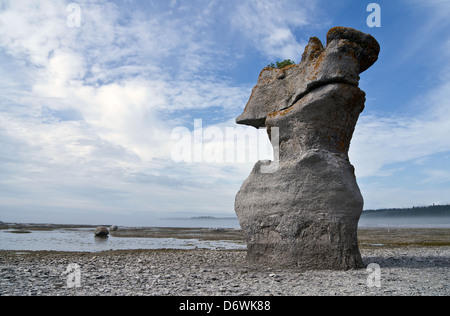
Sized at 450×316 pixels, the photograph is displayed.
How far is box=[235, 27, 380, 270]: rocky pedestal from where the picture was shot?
966cm

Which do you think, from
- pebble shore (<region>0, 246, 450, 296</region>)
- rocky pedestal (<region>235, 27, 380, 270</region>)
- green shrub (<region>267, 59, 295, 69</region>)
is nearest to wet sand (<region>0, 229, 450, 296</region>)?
pebble shore (<region>0, 246, 450, 296</region>)

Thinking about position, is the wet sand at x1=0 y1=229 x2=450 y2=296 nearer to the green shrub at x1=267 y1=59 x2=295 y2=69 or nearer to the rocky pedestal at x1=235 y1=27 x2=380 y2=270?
the rocky pedestal at x1=235 y1=27 x2=380 y2=270

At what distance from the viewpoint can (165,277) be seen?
8461mm

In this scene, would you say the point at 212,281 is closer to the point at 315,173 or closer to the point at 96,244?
the point at 315,173

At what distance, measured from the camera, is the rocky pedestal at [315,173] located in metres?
9.66

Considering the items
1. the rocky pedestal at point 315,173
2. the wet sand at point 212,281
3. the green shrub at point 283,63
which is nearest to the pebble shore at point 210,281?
the wet sand at point 212,281

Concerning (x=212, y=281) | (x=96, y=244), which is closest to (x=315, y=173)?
(x=212, y=281)

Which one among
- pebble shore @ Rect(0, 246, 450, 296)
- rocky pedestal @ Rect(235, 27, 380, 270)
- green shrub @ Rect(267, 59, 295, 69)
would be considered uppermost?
green shrub @ Rect(267, 59, 295, 69)

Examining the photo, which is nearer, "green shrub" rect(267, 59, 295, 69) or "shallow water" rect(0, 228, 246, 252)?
"green shrub" rect(267, 59, 295, 69)

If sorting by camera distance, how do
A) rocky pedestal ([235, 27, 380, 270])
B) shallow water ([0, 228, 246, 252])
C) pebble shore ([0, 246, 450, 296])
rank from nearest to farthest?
pebble shore ([0, 246, 450, 296])
rocky pedestal ([235, 27, 380, 270])
shallow water ([0, 228, 246, 252])

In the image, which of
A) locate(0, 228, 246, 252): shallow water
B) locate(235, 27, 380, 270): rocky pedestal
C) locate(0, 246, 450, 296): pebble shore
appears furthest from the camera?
locate(0, 228, 246, 252): shallow water

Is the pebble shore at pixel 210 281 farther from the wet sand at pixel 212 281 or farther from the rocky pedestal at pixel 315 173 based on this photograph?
the rocky pedestal at pixel 315 173
